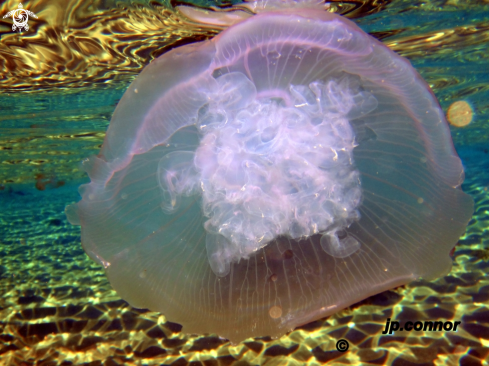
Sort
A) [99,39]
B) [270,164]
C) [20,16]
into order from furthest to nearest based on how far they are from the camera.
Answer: [99,39], [20,16], [270,164]

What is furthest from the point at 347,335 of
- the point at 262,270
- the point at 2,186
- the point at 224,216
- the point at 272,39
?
the point at 2,186

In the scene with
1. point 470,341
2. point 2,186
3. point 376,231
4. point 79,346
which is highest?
point 376,231

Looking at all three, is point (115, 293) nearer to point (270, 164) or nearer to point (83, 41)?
point (270, 164)

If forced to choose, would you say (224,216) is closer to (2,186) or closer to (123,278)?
(123,278)

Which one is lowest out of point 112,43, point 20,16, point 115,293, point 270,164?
point 115,293

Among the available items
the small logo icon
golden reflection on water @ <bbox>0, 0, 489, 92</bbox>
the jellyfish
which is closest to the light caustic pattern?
the jellyfish
